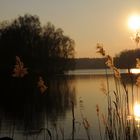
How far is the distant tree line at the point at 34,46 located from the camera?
65.6 meters

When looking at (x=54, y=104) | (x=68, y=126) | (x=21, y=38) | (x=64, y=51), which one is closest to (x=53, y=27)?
(x=64, y=51)

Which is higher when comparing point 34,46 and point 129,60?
point 34,46

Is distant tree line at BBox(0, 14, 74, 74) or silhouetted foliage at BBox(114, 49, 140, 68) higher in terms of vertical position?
distant tree line at BBox(0, 14, 74, 74)

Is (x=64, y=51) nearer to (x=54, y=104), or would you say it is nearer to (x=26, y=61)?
(x=26, y=61)

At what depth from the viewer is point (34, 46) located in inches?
2864

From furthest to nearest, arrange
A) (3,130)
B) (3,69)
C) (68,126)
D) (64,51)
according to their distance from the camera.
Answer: (64,51)
(3,69)
(68,126)
(3,130)

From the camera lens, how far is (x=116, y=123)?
9602 mm

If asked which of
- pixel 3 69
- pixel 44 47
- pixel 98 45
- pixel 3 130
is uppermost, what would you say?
pixel 44 47

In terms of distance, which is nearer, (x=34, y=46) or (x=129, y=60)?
(x=129, y=60)

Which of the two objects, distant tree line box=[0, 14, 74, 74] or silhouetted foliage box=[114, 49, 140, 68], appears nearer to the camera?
silhouetted foliage box=[114, 49, 140, 68]

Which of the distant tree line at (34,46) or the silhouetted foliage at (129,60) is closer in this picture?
the silhouetted foliage at (129,60)

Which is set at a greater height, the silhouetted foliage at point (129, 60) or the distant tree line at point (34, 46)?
the distant tree line at point (34, 46)

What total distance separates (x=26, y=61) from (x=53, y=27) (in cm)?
1275

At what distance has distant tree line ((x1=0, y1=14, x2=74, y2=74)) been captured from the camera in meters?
65.6
